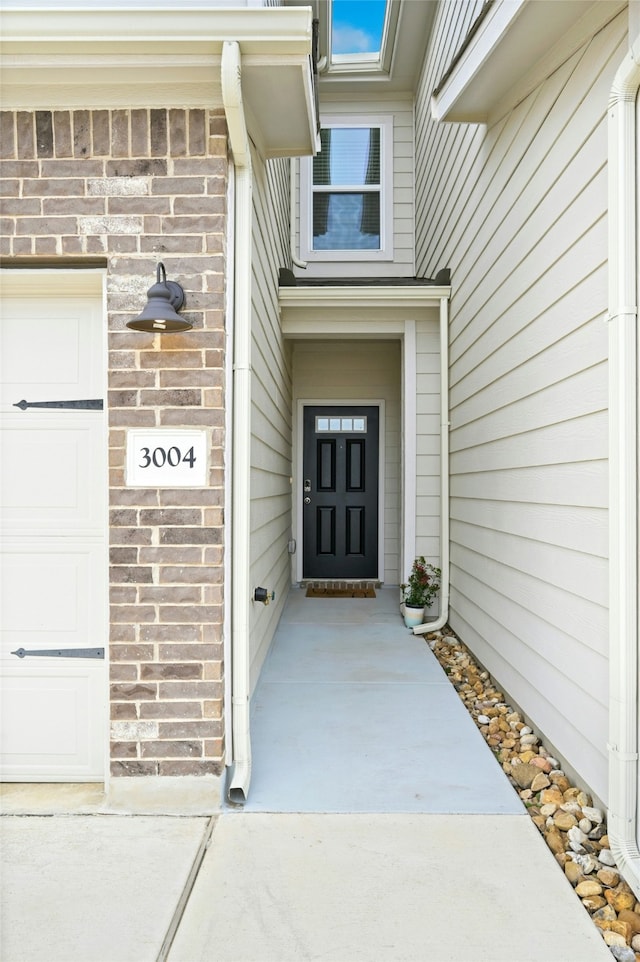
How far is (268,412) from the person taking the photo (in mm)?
3723

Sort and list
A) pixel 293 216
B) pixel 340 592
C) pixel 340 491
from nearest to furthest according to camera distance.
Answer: pixel 340 592, pixel 293 216, pixel 340 491

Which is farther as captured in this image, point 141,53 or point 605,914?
point 141,53

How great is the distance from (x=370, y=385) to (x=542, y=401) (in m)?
3.60

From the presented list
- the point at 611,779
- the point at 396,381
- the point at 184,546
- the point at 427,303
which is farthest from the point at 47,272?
the point at 396,381

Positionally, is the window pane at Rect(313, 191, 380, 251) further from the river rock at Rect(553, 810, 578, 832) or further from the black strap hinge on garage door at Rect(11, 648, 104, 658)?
the river rock at Rect(553, 810, 578, 832)

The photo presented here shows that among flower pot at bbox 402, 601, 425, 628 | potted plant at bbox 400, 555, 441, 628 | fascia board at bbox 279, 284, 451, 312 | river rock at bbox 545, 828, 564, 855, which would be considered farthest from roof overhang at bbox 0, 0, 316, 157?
flower pot at bbox 402, 601, 425, 628

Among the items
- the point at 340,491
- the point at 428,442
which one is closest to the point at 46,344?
the point at 428,442

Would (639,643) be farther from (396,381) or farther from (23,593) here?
(396,381)

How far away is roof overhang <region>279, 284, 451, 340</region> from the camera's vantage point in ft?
14.6

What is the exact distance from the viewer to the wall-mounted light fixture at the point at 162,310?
192 centimetres

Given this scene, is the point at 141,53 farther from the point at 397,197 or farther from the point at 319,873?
the point at 397,197

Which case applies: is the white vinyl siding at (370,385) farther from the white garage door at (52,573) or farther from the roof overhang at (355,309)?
the white garage door at (52,573)

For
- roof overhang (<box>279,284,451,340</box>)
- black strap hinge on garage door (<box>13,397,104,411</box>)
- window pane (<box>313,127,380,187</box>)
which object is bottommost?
black strap hinge on garage door (<box>13,397,104,411</box>)

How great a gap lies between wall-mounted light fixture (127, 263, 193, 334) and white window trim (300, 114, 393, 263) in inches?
173
